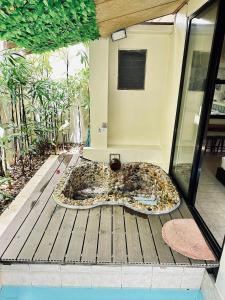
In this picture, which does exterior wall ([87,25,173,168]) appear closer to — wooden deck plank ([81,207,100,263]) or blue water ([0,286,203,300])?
wooden deck plank ([81,207,100,263])

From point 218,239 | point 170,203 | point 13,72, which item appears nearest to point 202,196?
point 170,203

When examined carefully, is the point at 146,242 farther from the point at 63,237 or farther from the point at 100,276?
the point at 63,237

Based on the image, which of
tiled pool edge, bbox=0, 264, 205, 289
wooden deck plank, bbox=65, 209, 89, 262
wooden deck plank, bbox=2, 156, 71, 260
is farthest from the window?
tiled pool edge, bbox=0, 264, 205, 289

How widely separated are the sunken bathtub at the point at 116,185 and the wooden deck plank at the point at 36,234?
17cm

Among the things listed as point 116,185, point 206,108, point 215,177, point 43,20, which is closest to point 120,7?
point 43,20

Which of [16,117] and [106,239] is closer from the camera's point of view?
[106,239]

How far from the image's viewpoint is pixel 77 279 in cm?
215

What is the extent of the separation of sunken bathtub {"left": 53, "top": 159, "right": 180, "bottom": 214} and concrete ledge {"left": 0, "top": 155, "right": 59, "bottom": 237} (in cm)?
46

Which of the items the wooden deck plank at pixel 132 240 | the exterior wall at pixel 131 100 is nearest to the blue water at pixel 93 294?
the wooden deck plank at pixel 132 240

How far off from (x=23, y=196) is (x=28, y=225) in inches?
31.2

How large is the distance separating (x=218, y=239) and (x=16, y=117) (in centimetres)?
375

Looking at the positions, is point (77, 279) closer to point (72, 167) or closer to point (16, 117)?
point (72, 167)

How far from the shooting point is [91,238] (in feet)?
7.66

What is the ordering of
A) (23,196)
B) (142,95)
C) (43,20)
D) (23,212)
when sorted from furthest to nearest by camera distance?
(142,95)
(23,196)
(23,212)
(43,20)
